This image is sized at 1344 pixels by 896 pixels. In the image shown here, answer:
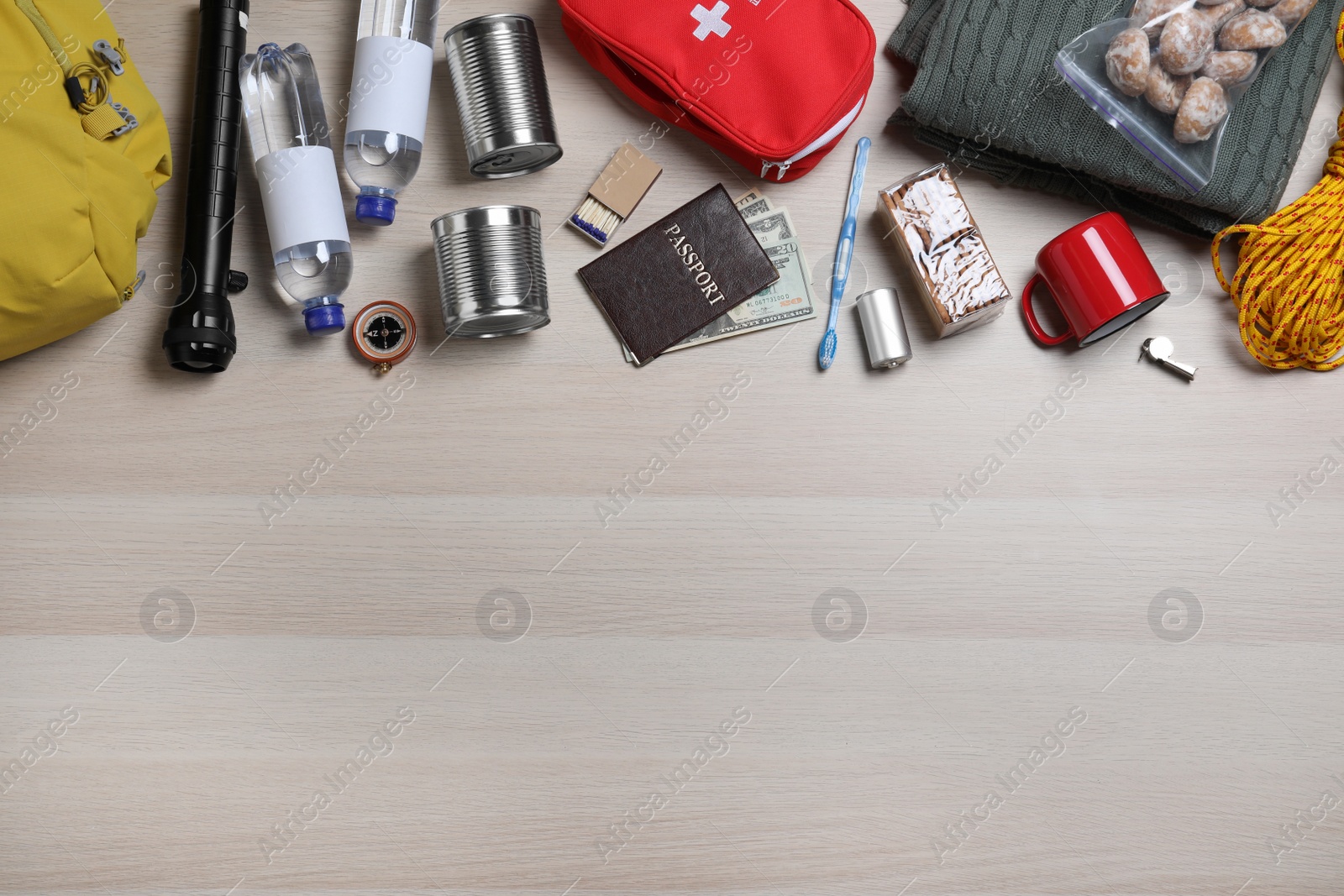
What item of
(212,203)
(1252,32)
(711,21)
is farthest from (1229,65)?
(212,203)

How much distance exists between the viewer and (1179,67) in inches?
29.9

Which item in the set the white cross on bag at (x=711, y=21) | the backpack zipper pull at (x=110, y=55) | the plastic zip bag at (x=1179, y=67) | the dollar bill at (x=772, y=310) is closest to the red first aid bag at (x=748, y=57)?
the white cross on bag at (x=711, y=21)

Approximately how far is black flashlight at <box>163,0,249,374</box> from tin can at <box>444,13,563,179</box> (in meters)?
0.23

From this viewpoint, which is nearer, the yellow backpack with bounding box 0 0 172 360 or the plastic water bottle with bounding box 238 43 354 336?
the yellow backpack with bounding box 0 0 172 360

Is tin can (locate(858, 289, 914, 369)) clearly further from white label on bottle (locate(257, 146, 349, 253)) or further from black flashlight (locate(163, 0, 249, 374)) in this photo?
black flashlight (locate(163, 0, 249, 374))

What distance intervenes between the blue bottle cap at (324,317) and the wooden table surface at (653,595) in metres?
0.05

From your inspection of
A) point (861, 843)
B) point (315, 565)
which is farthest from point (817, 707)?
point (315, 565)

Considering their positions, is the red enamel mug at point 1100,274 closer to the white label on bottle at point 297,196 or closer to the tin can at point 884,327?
the tin can at point 884,327

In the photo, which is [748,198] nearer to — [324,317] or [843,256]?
[843,256]

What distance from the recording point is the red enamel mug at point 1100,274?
0.78 m

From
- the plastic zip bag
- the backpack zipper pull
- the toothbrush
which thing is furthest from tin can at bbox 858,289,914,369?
the backpack zipper pull

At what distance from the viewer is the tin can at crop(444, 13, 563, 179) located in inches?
30.9

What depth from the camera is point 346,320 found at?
820mm

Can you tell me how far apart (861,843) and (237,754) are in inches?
24.7
